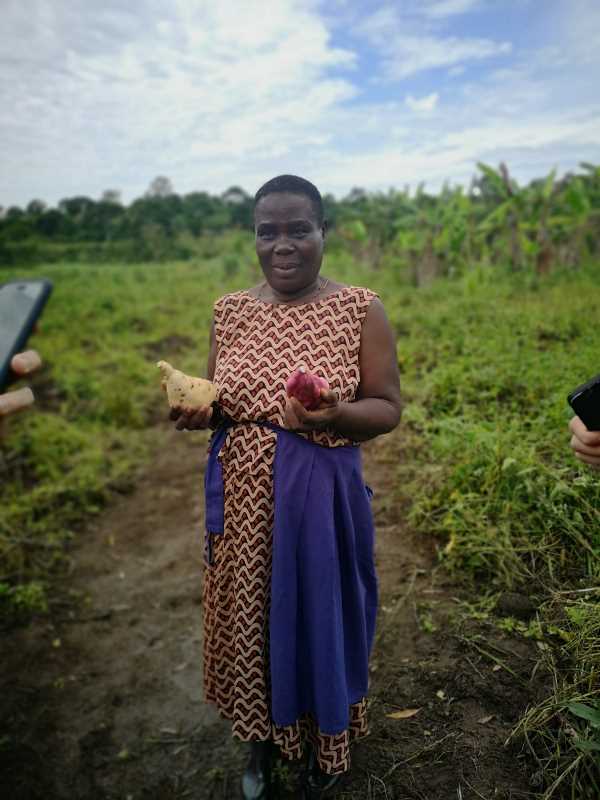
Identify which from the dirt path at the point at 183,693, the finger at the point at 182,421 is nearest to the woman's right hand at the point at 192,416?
the finger at the point at 182,421

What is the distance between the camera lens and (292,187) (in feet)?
5.32

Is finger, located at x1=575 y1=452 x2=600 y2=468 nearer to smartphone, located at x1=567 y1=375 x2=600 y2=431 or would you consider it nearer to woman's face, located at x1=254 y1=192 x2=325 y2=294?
smartphone, located at x1=567 y1=375 x2=600 y2=431

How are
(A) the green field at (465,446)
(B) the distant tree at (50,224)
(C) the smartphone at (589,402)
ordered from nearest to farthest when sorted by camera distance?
(C) the smartphone at (589,402)
(A) the green field at (465,446)
(B) the distant tree at (50,224)

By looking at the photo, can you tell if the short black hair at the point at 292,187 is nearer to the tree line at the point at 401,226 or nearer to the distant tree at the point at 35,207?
the tree line at the point at 401,226

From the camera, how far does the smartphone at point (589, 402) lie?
1.24 meters

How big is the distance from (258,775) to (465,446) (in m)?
1.89

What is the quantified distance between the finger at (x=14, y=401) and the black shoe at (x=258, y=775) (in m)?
1.40

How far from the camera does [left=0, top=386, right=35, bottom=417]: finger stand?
1312 millimetres

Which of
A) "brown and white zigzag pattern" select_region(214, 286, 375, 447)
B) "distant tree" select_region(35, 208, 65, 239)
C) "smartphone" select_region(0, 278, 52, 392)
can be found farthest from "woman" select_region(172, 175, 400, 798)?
"distant tree" select_region(35, 208, 65, 239)

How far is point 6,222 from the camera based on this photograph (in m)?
19.7

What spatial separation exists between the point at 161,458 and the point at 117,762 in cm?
292

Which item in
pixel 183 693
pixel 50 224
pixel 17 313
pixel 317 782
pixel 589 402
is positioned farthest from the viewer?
pixel 50 224

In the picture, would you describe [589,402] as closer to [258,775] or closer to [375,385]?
[375,385]

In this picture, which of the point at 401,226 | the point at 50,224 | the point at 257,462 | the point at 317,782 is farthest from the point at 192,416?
the point at 50,224
